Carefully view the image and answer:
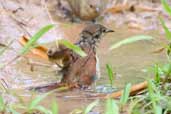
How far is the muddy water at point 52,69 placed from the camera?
4699 millimetres

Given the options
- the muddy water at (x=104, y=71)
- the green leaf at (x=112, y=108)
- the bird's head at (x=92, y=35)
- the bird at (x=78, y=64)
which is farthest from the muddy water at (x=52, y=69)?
the green leaf at (x=112, y=108)

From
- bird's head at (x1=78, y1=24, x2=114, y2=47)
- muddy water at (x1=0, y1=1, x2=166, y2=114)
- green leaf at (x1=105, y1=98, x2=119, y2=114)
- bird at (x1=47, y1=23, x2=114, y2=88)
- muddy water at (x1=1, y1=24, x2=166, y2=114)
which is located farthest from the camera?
bird's head at (x1=78, y1=24, x2=114, y2=47)

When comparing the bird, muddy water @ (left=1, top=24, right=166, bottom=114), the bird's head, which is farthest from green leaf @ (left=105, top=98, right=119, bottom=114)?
the bird's head

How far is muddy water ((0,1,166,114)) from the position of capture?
4699 millimetres

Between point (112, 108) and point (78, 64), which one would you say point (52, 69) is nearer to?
point (78, 64)

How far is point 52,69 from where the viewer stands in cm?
555

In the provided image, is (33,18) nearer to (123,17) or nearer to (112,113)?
(123,17)

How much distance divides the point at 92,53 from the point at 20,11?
8.08ft

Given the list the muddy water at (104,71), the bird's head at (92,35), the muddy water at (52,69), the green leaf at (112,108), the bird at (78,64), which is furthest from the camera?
the bird's head at (92,35)

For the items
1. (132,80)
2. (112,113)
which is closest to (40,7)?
(132,80)

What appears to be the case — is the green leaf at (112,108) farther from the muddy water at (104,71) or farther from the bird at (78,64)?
the bird at (78,64)

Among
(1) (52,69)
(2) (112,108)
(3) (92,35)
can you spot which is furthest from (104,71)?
(2) (112,108)

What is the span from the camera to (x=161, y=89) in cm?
408

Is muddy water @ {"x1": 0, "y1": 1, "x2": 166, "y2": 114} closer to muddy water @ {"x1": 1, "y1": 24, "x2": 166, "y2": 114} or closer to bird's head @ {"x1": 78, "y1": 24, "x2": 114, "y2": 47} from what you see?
muddy water @ {"x1": 1, "y1": 24, "x2": 166, "y2": 114}
